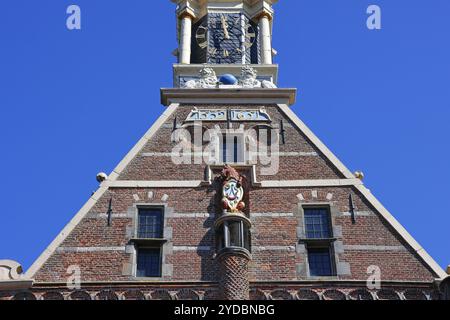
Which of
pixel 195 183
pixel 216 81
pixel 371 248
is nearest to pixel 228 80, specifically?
pixel 216 81

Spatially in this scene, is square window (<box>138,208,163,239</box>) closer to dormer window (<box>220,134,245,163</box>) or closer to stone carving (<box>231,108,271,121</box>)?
dormer window (<box>220,134,245,163</box>)

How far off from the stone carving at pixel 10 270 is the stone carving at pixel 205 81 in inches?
267

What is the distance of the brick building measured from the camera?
1944 centimetres

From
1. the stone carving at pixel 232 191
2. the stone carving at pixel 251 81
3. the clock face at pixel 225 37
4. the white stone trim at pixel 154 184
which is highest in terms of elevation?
the clock face at pixel 225 37

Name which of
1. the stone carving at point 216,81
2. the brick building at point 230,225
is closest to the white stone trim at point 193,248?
the brick building at point 230,225

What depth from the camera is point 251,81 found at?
25125mm

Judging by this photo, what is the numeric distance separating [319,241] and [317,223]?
618 millimetres

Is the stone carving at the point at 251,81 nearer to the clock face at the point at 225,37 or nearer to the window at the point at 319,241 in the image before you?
the clock face at the point at 225,37

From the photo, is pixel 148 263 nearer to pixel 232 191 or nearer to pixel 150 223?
pixel 150 223

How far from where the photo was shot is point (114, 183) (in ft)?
70.7

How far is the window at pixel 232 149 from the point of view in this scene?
73.5 feet
